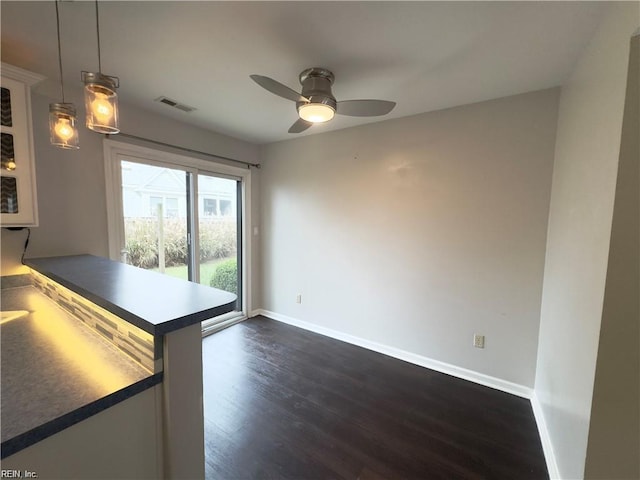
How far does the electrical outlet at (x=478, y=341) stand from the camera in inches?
95.3

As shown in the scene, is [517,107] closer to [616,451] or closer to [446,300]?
[446,300]

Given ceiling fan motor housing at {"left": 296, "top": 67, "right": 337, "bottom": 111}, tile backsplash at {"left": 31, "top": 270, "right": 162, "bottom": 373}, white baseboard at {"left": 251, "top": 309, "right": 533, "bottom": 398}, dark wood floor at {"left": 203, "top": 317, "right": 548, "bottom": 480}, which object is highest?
ceiling fan motor housing at {"left": 296, "top": 67, "right": 337, "bottom": 111}

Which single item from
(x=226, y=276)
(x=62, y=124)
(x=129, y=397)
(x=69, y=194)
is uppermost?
(x=62, y=124)

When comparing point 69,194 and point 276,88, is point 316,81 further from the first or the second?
point 69,194

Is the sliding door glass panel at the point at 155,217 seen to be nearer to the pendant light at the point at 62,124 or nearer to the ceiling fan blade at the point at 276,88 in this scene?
the pendant light at the point at 62,124

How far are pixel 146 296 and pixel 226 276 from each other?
8.97ft

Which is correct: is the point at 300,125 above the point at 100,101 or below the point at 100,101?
above

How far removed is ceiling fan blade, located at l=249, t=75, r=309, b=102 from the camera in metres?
1.48

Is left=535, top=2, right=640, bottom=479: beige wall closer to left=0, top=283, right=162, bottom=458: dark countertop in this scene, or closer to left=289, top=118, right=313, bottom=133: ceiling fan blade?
left=289, top=118, right=313, bottom=133: ceiling fan blade

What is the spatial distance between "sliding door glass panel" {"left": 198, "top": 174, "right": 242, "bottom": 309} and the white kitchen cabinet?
1553 mm

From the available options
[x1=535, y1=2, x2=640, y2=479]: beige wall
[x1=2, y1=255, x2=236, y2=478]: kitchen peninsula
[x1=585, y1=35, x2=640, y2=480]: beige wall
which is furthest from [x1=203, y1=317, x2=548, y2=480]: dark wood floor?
[x1=2, y1=255, x2=236, y2=478]: kitchen peninsula

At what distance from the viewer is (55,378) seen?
886mm

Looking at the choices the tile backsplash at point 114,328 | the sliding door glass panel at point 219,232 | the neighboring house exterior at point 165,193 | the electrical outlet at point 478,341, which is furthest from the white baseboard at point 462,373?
the tile backsplash at point 114,328

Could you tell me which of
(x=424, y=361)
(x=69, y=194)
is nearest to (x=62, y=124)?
(x=69, y=194)
